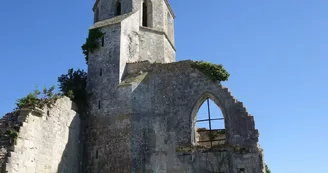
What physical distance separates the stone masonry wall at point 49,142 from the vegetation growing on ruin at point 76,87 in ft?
2.09

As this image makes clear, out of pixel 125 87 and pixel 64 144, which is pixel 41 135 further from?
pixel 125 87

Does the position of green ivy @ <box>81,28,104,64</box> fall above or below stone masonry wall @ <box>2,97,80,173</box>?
above

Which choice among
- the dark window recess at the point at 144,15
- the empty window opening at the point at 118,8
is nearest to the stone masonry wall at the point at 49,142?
the empty window opening at the point at 118,8

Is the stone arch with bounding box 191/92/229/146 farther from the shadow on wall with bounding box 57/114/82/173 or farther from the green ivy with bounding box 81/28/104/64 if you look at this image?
the green ivy with bounding box 81/28/104/64

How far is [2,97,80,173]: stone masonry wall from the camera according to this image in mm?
13311

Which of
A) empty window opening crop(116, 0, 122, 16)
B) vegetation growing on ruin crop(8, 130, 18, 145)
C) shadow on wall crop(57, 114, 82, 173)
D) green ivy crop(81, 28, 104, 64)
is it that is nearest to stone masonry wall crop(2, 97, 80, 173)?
shadow on wall crop(57, 114, 82, 173)

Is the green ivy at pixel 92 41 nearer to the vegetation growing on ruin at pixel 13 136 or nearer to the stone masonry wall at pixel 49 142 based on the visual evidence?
the stone masonry wall at pixel 49 142

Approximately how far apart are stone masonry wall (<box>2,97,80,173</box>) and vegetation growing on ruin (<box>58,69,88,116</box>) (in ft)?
2.09

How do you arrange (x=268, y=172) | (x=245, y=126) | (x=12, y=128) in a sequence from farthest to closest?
(x=268, y=172) < (x=245, y=126) < (x=12, y=128)

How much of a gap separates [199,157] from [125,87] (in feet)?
15.6

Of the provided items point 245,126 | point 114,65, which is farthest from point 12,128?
point 245,126

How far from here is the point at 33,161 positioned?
13797mm

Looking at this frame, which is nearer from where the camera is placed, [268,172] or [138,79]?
[138,79]

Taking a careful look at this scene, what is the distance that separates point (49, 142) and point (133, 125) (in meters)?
3.67
